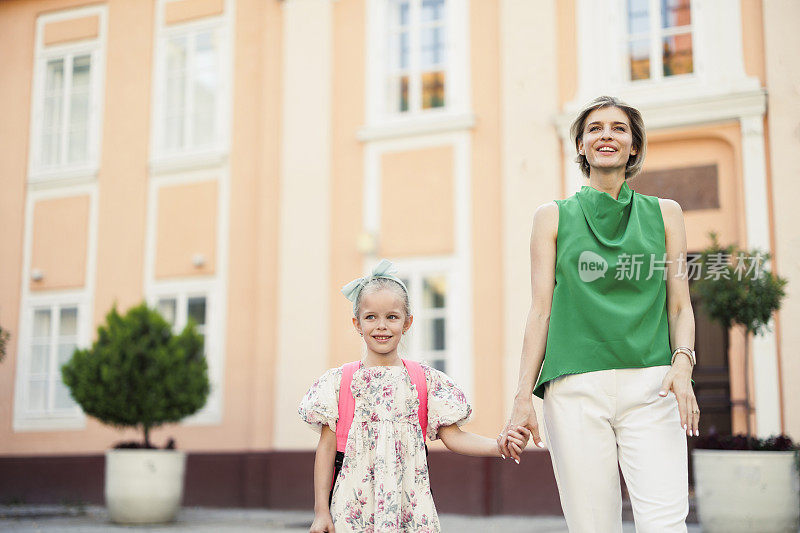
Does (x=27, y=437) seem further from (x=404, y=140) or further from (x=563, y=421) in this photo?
(x=563, y=421)

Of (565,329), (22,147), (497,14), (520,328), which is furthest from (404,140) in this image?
Result: (565,329)

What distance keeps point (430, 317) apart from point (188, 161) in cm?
401

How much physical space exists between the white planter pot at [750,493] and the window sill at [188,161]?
7.35 meters

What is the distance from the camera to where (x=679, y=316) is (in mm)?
Result: 3092

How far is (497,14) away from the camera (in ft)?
35.2

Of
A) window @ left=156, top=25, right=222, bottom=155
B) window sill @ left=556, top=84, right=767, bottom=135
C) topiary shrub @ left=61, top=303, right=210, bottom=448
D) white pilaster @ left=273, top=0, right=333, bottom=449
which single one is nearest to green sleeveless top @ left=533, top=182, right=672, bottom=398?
window sill @ left=556, top=84, right=767, bottom=135

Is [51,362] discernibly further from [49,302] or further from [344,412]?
[344,412]

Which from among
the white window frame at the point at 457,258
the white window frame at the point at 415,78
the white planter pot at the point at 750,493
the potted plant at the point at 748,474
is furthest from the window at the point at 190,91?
the white planter pot at the point at 750,493

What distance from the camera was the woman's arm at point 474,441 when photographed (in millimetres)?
3084

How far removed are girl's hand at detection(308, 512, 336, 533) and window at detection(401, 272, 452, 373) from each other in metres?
7.25

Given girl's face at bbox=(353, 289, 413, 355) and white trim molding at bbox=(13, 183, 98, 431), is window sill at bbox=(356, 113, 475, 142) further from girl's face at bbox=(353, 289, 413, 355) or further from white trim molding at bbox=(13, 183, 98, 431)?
girl's face at bbox=(353, 289, 413, 355)

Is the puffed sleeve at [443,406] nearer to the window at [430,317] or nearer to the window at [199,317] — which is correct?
the window at [430,317]

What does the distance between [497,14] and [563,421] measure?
27.9 feet

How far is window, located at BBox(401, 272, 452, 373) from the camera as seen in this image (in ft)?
34.8
